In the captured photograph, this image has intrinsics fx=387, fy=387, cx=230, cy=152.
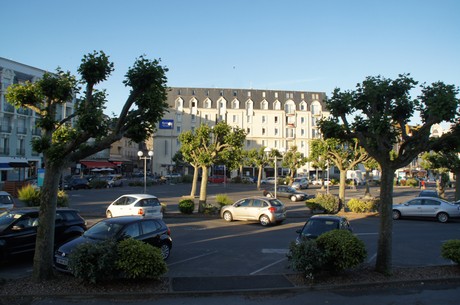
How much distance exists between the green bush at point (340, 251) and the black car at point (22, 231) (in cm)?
828

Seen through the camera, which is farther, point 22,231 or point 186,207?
point 186,207

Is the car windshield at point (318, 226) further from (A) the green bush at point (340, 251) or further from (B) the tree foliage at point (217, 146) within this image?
(B) the tree foliage at point (217, 146)

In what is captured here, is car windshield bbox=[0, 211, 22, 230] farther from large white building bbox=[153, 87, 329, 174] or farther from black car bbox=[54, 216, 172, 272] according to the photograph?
large white building bbox=[153, 87, 329, 174]

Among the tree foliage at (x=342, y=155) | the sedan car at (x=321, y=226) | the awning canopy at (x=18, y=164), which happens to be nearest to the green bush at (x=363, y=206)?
the tree foliage at (x=342, y=155)

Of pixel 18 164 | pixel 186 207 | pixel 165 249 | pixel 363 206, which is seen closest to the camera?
pixel 165 249

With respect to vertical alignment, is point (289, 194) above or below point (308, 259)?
below

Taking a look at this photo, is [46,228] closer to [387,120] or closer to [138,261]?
[138,261]

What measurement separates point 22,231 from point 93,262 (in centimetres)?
439

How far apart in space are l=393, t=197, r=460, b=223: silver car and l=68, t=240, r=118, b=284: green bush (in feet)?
67.1

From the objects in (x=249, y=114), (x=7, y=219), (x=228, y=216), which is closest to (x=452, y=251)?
(x=7, y=219)

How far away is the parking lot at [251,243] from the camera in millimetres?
11172

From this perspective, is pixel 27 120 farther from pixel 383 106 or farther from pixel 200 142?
pixel 383 106

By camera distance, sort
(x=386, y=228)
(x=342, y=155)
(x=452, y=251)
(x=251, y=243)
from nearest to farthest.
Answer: (x=386, y=228) → (x=452, y=251) → (x=251, y=243) → (x=342, y=155)

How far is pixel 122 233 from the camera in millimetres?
10586
